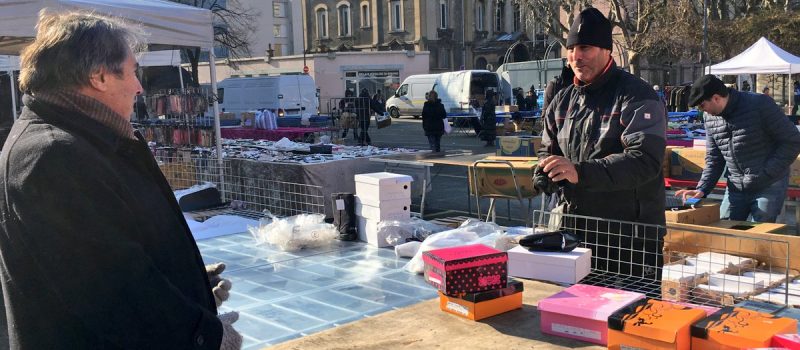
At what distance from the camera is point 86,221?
4.85 feet

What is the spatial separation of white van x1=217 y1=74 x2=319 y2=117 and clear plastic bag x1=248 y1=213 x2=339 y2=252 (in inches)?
707

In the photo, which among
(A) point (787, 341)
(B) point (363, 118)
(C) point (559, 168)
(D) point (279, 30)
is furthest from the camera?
(D) point (279, 30)

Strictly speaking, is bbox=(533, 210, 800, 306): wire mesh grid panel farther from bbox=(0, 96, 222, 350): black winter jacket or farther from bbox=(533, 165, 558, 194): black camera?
bbox=(0, 96, 222, 350): black winter jacket

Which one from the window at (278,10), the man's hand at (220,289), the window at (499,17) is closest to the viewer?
the man's hand at (220,289)

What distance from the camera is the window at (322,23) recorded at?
52.4m

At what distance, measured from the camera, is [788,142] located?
470 cm

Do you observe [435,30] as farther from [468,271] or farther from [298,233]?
[468,271]

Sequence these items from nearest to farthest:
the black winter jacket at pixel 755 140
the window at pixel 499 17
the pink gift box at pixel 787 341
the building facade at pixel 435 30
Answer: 1. the pink gift box at pixel 787 341
2. the black winter jacket at pixel 755 140
3. the building facade at pixel 435 30
4. the window at pixel 499 17

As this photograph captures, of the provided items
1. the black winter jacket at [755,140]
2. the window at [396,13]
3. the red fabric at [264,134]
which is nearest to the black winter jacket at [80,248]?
the black winter jacket at [755,140]

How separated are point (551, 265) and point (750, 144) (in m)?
2.78

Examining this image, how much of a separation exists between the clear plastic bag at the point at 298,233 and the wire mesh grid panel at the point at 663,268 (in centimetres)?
248

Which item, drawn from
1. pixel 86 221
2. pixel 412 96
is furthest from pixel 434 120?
pixel 412 96

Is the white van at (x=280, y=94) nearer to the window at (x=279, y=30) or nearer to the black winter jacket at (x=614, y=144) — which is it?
the black winter jacket at (x=614, y=144)

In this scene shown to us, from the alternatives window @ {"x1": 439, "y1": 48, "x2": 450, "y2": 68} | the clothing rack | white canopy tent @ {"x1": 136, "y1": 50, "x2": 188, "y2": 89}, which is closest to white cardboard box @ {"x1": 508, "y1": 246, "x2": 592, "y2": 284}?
the clothing rack
